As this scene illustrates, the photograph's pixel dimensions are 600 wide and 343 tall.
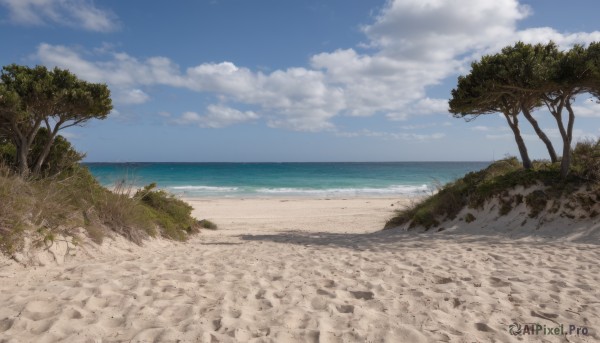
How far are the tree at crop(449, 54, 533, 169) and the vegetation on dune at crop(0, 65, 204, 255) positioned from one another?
991cm

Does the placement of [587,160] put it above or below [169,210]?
above

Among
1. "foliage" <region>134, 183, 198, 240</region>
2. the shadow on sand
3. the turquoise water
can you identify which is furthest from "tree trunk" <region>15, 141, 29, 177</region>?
the shadow on sand

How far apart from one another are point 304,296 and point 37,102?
9.79 m

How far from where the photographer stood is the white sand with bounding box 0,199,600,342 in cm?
334

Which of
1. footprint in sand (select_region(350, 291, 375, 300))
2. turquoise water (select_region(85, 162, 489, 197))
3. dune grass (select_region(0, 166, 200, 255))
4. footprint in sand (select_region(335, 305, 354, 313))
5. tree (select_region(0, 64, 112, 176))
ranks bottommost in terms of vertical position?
turquoise water (select_region(85, 162, 489, 197))

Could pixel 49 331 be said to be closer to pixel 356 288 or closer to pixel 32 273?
pixel 32 273

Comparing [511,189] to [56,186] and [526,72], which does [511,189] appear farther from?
[56,186]

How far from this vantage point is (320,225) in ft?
A: 52.0

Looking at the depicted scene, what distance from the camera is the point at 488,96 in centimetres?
1164

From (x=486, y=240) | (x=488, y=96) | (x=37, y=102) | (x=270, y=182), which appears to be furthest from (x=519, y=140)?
(x=270, y=182)

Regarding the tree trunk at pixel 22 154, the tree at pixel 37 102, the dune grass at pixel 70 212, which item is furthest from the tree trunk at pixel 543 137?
the tree trunk at pixel 22 154

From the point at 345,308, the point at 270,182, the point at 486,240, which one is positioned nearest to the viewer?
the point at 345,308

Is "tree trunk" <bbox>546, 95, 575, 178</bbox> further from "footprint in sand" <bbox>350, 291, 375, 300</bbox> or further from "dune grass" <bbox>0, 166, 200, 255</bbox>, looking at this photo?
"dune grass" <bbox>0, 166, 200, 255</bbox>

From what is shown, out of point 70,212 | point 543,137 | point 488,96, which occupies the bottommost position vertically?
point 70,212
